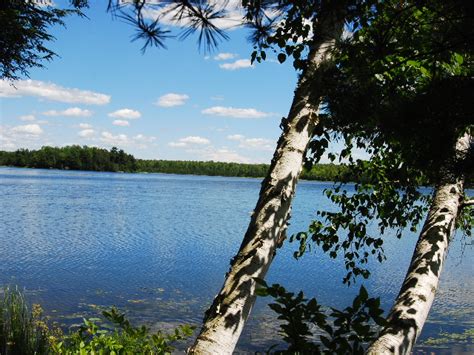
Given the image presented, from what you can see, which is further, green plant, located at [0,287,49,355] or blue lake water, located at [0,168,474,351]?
blue lake water, located at [0,168,474,351]

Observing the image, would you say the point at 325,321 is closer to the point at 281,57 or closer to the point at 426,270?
the point at 426,270

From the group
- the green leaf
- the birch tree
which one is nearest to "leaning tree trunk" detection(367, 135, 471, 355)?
the birch tree

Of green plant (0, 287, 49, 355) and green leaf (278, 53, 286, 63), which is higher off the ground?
green leaf (278, 53, 286, 63)

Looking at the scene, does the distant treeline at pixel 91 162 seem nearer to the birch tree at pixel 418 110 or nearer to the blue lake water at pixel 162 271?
the blue lake water at pixel 162 271

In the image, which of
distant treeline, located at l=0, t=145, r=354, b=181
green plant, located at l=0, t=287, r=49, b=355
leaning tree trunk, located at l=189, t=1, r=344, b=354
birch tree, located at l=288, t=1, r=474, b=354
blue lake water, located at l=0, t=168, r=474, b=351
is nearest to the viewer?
birch tree, located at l=288, t=1, r=474, b=354

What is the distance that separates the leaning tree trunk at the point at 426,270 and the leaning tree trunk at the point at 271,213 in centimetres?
94

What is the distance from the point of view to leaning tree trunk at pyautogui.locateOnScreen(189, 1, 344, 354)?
3.16 metres

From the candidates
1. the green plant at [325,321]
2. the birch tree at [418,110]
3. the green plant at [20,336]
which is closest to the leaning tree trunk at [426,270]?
the birch tree at [418,110]

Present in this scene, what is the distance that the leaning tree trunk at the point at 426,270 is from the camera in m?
3.34

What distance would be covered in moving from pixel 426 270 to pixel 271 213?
154 cm

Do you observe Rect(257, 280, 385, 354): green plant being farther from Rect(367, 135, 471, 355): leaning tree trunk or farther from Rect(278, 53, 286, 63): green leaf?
Rect(278, 53, 286, 63): green leaf

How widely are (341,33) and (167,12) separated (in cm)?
126

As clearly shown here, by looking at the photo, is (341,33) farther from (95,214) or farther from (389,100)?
(95,214)

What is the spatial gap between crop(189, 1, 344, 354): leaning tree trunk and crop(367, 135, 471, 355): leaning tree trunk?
37.1 inches
